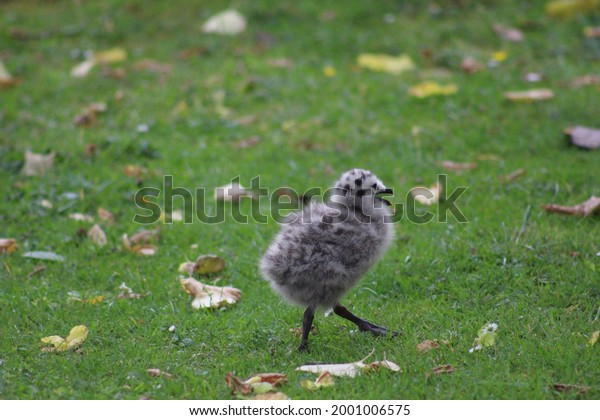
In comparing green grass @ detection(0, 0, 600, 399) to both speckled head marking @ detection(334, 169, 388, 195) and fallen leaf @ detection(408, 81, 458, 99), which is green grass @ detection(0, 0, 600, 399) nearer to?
fallen leaf @ detection(408, 81, 458, 99)

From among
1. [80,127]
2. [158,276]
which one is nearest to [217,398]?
[158,276]

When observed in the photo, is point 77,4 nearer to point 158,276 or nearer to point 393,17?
point 393,17

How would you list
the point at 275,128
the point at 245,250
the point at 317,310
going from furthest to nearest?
the point at 275,128, the point at 245,250, the point at 317,310

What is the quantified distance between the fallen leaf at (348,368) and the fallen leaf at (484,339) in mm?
630

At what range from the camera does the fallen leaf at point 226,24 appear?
1303 cm

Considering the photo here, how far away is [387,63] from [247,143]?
10.1 ft

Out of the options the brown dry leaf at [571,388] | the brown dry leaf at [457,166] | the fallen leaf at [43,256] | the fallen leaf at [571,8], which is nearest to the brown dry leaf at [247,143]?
the brown dry leaf at [457,166]

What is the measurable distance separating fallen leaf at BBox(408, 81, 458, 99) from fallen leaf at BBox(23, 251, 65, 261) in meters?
5.55

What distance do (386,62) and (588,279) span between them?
6399 millimetres

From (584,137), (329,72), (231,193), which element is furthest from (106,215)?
(584,137)

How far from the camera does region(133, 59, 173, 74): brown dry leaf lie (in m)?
11.9

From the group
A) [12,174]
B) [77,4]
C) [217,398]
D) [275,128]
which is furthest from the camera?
[77,4]

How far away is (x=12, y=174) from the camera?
925cm

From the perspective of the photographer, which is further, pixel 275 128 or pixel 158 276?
pixel 275 128
